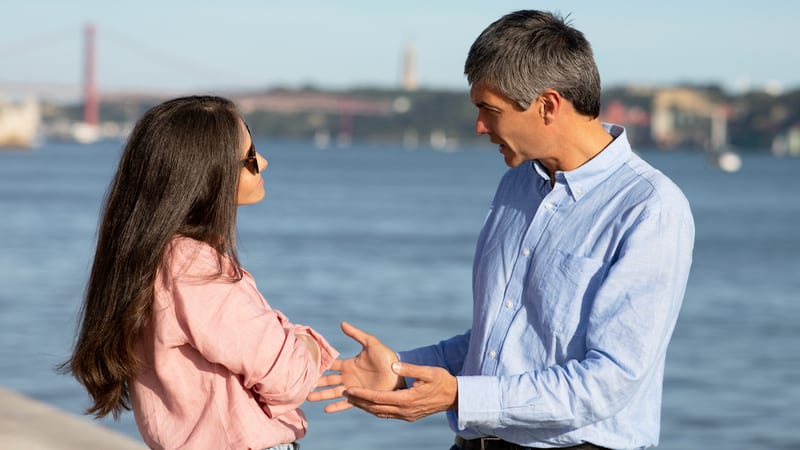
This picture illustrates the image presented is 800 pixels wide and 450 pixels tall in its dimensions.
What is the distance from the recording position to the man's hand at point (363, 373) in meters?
1.88

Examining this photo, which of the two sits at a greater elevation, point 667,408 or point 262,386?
point 262,386

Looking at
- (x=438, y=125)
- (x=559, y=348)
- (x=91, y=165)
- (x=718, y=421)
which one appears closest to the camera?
(x=559, y=348)

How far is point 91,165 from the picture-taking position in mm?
64562

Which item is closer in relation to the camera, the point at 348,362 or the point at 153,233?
the point at 153,233

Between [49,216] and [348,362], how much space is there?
1044 inches

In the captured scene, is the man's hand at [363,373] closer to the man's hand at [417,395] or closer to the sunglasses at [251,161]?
the man's hand at [417,395]

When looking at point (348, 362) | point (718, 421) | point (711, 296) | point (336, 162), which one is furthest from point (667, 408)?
point (336, 162)

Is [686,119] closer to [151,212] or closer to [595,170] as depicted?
[595,170]

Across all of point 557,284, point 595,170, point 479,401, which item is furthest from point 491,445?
point 595,170

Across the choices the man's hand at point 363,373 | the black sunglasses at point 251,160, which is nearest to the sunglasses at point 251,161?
the black sunglasses at point 251,160

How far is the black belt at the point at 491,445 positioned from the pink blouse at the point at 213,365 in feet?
0.99

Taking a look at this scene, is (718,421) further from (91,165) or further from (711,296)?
(91,165)

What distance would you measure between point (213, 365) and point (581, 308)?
53cm

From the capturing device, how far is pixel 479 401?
1755 mm
